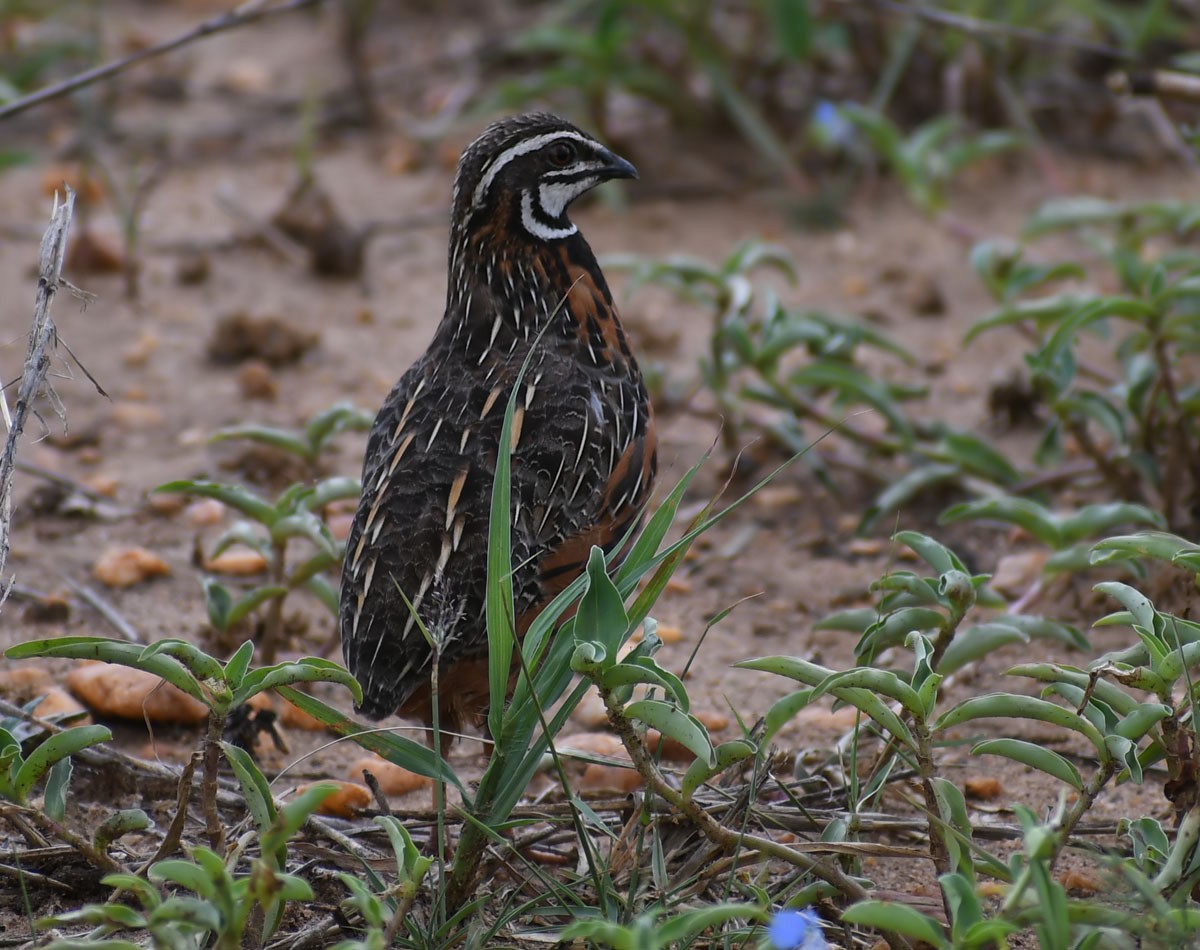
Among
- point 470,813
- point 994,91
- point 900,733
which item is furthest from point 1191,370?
point 470,813

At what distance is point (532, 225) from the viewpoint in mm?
4500

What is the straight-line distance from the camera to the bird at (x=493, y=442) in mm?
3662

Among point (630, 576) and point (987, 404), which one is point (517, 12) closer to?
point (987, 404)

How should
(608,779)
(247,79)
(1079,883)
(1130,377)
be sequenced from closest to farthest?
(1079,883), (608,779), (1130,377), (247,79)

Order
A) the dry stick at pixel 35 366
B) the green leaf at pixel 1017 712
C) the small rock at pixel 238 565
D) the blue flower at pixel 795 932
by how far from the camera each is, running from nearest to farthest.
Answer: the blue flower at pixel 795 932
the green leaf at pixel 1017 712
the dry stick at pixel 35 366
the small rock at pixel 238 565

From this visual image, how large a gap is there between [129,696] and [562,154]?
207 centimetres

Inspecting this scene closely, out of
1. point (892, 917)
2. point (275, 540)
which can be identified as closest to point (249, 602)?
point (275, 540)

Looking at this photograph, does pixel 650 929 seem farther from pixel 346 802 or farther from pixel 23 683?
pixel 23 683

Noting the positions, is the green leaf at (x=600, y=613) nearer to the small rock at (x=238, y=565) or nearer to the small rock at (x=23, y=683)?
the small rock at (x=23, y=683)

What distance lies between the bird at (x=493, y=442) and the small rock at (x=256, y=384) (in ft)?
6.50

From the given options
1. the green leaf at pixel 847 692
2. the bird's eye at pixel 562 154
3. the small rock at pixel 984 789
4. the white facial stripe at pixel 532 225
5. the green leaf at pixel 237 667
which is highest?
the bird's eye at pixel 562 154

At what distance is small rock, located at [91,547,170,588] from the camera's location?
16.3 feet

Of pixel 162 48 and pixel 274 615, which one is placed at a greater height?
pixel 162 48

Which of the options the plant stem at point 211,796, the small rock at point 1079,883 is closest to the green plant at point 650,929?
the plant stem at point 211,796
